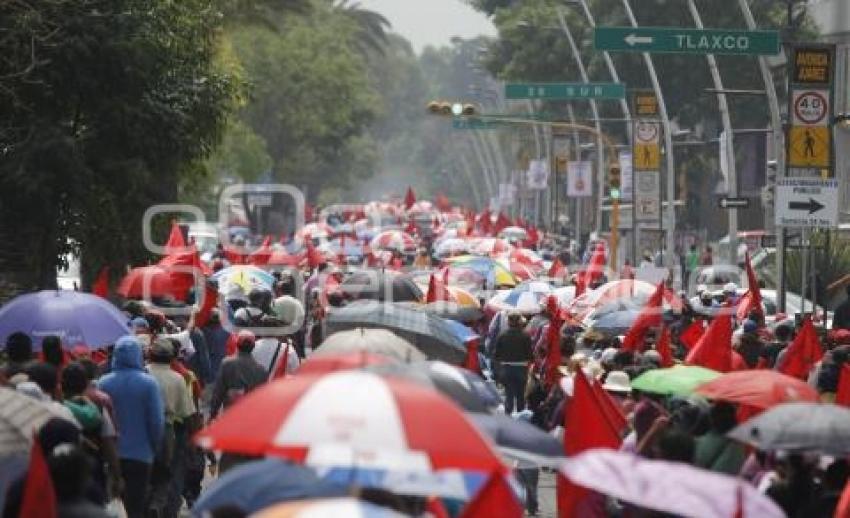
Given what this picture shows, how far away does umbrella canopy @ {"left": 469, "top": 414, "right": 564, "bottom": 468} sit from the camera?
10.5 m

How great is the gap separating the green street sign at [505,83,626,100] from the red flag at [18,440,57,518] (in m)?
34.8

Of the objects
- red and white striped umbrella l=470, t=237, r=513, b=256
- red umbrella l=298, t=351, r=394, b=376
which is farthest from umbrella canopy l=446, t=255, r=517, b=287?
red umbrella l=298, t=351, r=394, b=376

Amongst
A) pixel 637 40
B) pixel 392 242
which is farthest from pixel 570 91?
pixel 637 40

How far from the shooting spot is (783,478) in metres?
10.9

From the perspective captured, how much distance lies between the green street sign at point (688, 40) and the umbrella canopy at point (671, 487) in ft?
65.1

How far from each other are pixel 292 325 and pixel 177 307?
1.18 m

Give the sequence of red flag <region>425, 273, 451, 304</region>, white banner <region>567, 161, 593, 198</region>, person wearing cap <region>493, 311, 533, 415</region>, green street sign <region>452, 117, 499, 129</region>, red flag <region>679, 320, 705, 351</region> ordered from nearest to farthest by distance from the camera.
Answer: red flag <region>679, 320, 705, 351</region> → person wearing cap <region>493, 311, 533, 415</region> → red flag <region>425, 273, 451, 304</region> → green street sign <region>452, 117, 499, 129</region> → white banner <region>567, 161, 593, 198</region>

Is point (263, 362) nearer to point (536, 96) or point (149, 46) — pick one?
point (149, 46)

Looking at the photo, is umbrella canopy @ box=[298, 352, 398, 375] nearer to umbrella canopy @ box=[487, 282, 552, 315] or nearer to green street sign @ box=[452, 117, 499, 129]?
umbrella canopy @ box=[487, 282, 552, 315]

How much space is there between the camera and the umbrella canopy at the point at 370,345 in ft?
43.1

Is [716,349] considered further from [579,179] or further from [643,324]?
[579,179]

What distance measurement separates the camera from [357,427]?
8.27 m

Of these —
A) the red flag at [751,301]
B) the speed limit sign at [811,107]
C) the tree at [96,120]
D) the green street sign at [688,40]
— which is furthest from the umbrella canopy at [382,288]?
the speed limit sign at [811,107]

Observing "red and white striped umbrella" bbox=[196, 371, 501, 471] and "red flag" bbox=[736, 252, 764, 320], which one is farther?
"red flag" bbox=[736, 252, 764, 320]
